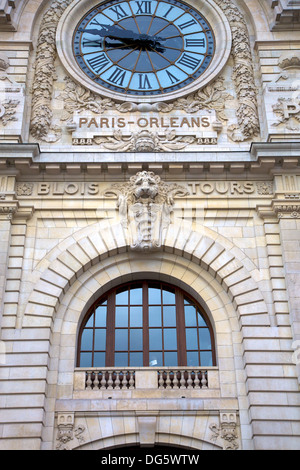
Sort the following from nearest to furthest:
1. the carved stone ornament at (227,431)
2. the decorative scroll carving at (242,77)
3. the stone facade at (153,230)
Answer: the carved stone ornament at (227,431) → the stone facade at (153,230) → the decorative scroll carving at (242,77)

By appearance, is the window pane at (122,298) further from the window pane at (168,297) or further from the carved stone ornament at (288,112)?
the carved stone ornament at (288,112)

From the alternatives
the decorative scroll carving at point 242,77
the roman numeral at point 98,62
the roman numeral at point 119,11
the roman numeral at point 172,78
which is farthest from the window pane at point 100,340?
the roman numeral at point 119,11

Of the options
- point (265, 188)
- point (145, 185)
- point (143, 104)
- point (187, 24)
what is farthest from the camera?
point (187, 24)

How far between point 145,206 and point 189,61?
21.0 ft

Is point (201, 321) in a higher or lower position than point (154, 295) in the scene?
lower

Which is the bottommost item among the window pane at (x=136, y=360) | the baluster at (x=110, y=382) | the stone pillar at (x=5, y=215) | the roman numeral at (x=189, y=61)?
the baluster at (x=110, y=382)

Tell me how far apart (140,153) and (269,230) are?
429 centimetres

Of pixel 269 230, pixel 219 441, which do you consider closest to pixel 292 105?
pixel 269 230

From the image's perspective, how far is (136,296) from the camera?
1820cm

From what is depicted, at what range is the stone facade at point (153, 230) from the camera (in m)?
15.8

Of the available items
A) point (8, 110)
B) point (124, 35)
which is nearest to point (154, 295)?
point (8, 110)

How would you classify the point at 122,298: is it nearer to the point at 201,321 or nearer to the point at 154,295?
the point at 154,295

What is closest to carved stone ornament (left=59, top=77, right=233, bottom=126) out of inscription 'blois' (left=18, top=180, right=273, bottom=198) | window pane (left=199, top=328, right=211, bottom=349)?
inscription 'blois' (left=18, top=180, right=273, bottom=198)

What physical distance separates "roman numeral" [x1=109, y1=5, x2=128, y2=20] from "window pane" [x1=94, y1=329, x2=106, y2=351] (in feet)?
37.9
